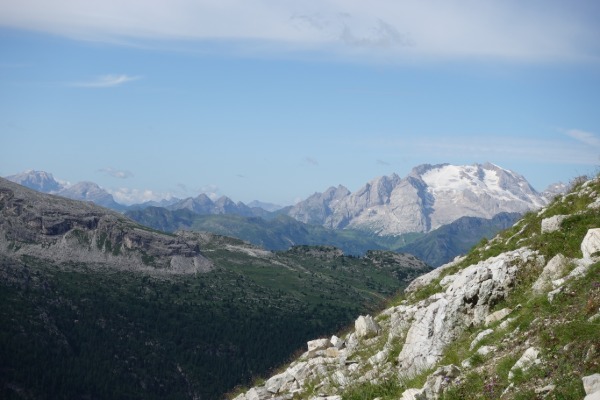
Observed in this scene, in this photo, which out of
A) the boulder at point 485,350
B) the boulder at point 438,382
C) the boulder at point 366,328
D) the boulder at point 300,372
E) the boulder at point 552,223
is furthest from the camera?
the boulder at point 366,328

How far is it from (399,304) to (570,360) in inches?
783

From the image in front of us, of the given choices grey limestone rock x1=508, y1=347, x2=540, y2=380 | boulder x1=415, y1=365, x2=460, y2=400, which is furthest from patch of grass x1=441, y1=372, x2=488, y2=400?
grey limestone rock x1=508, y1=347, x2=540, y2=380

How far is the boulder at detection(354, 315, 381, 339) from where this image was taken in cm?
3083

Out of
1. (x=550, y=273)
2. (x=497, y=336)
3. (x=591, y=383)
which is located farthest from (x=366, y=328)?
(x=591, y=383)

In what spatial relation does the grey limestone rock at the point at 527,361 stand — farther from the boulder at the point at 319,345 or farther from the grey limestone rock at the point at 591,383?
the boulder at the point at 319,345

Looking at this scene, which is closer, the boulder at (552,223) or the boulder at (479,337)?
the boulder at (479,337)

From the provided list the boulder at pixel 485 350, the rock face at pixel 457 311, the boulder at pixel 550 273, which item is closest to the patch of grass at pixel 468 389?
the boulder at pixel 485 350

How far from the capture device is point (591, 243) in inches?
871

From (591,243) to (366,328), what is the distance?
13.0 meters

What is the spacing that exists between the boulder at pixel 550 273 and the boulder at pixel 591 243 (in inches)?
32.4

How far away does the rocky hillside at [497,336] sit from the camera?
1579cm

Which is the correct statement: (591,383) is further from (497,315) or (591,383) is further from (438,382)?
(497,315)

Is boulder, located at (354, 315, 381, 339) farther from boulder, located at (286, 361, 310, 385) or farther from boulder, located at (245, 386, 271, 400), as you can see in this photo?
boulder, located at (245, 386, 271, 400)

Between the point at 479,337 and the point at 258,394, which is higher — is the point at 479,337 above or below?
above
